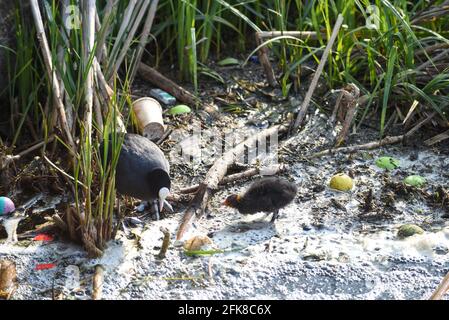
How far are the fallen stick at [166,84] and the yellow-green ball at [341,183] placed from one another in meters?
1.08

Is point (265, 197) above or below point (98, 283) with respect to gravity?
above

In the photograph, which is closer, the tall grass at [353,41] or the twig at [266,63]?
the tall grass at [353,41]

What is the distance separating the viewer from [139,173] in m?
4.65

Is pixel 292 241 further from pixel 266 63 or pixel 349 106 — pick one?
pixel 266 63

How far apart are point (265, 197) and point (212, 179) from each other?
1.25 ft

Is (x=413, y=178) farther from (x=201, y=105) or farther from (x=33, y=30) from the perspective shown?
(x=33, y=30)

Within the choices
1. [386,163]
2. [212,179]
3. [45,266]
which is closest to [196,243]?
[212,179]

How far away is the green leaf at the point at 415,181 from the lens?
497cm

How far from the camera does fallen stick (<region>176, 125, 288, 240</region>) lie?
4645 millimetres

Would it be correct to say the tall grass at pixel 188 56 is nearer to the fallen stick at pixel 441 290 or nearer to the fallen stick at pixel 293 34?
the fallen stick at pixel 293 34

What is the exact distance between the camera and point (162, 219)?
475 centimetres

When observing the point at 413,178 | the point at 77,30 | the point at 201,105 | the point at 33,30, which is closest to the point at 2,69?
the point at 33,30

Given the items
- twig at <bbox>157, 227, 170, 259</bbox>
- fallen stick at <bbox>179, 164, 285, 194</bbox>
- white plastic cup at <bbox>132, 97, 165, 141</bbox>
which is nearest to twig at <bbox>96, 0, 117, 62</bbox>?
white plastic cup at <bbox>132, 97, 165, 141</bbox>

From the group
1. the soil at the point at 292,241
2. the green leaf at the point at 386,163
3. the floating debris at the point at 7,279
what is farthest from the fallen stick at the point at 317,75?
the floating debris at the point at 7,279
